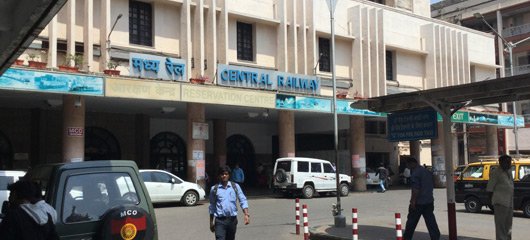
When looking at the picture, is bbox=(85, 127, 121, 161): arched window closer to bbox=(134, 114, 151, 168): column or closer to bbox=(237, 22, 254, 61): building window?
bbox=(134, 114, 151, 168): column

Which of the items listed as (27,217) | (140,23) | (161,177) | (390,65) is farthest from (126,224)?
(390,65)

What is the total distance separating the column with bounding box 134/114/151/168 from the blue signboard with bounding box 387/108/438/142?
19.4m

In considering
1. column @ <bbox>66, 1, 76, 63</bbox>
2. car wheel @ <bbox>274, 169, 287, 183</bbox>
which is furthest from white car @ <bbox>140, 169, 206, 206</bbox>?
column @ <bbox>66, 1, 76, 63</bbox>

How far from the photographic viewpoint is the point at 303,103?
27.3m

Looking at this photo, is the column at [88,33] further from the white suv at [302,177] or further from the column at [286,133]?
the column at [286,133]

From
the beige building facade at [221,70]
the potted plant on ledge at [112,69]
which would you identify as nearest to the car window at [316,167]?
the beige building facade at [221,70]

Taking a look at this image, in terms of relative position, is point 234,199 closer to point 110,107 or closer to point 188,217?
point 188,217

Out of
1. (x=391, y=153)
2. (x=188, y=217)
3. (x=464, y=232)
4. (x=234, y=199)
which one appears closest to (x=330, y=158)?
(x=391, y=153)

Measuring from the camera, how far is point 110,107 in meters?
26.5

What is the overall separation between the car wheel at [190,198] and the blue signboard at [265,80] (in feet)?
17.3

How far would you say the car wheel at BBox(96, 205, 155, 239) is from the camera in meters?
5.29

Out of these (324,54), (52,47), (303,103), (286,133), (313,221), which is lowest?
(313,221)

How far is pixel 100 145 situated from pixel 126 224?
2407cm

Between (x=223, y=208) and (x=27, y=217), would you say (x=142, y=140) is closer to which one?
(x=223, y=208)
